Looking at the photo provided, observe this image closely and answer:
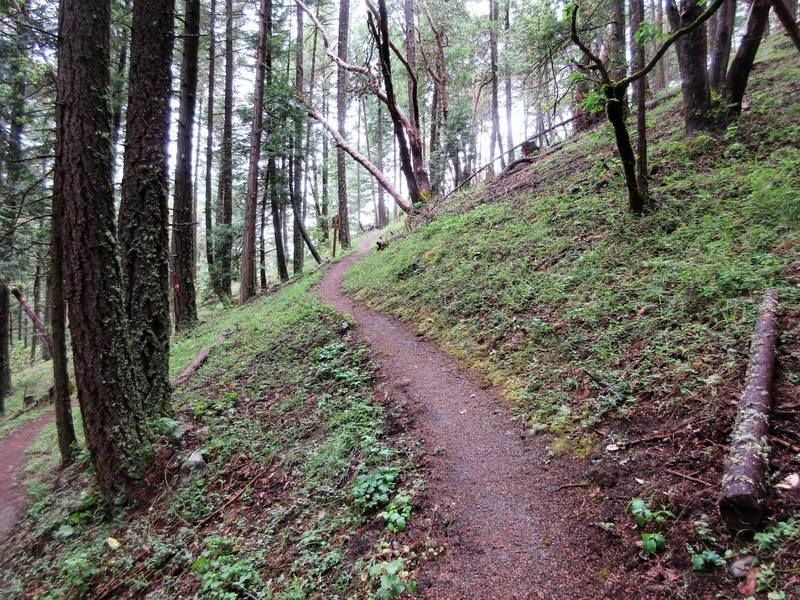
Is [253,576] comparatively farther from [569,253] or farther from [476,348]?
[569,253]

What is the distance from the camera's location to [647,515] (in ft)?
9.45

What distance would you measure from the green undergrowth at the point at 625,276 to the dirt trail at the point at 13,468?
23.4ft

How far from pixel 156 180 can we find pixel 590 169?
8.69 meters

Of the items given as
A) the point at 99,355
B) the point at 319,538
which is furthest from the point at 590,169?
the point at 99,355

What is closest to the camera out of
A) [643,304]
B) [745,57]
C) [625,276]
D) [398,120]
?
[643,304]

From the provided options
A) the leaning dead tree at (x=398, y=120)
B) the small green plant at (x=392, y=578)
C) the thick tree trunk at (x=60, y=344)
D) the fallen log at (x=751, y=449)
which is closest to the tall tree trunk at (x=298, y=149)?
the leaning dead tree at (x=398, y=120)

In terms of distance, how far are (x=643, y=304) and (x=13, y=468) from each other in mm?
12336

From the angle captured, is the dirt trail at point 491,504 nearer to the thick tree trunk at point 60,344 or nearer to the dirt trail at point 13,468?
the thick tree trunk at point 60,344

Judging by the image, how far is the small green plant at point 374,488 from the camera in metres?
3.84

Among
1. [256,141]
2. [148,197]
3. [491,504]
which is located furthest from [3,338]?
[491,504]

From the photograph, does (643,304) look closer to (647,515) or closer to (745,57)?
(647,515)

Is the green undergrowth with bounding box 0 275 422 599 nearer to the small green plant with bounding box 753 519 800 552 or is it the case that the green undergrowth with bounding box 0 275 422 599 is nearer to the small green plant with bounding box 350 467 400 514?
the small green plant with bounding box 350 467 400 514

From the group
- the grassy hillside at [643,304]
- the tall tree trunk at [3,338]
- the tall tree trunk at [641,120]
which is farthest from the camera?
the tall tree trunk at [3,338]

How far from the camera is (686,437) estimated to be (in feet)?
10.9
